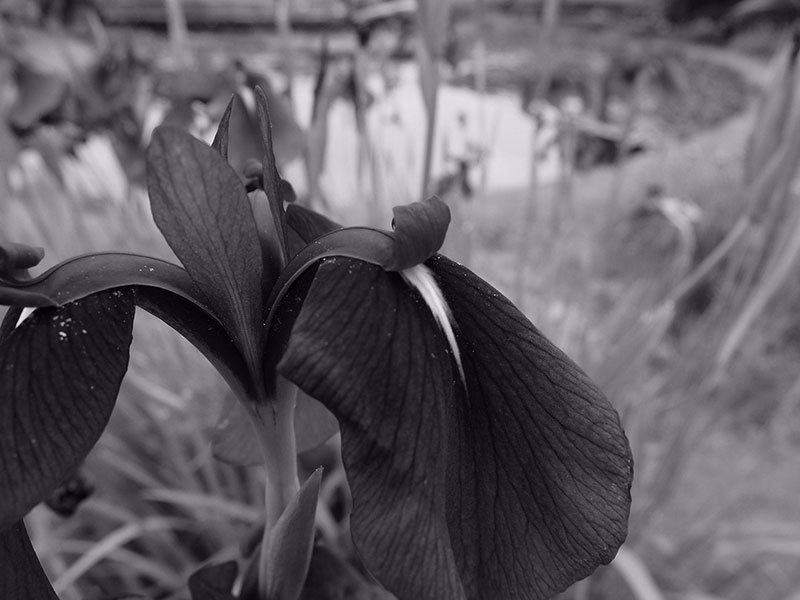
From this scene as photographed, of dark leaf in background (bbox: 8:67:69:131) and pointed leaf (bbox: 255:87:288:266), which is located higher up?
pointed leaf (bbox: 255:87:288:266)

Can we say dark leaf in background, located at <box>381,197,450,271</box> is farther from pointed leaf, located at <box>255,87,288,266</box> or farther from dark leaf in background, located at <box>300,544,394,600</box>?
dark leaf in background, located at <box>300,544,394,600</box>

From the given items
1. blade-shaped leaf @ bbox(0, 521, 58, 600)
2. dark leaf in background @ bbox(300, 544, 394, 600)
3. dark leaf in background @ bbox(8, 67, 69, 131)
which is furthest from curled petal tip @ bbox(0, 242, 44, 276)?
dark leaf in background @ bbox(8, 67, 69, 131)

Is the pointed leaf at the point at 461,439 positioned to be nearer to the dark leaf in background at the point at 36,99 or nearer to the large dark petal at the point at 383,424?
the large dark petal at the point at 383,424

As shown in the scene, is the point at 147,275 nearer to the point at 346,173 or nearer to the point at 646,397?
the point at 646,397

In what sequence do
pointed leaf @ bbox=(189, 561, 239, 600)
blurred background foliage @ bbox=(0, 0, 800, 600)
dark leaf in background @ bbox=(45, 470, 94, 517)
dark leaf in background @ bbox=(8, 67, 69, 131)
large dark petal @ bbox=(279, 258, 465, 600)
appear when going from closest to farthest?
large dark petal @ bbox=(279, 258, 465, 600)
pointed leaf @ bbox=(189, 561, 239, 600)
dark leaf in background @ bbox=(45, 470, 94, 517)
blurred background foliage @ bbox=(0, 0, 800, 600)
dark leaf in background @ bbox=(8, 67, 69, 131)

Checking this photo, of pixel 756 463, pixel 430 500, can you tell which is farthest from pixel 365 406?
pixel 756 463

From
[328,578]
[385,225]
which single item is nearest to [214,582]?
[328,578]
